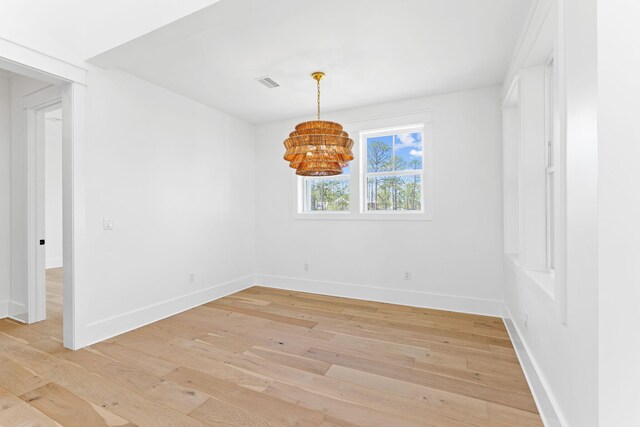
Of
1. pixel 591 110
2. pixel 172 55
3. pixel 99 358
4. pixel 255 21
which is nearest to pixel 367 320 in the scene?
pixel 99 358

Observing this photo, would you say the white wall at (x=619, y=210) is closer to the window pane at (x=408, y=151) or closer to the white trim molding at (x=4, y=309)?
the window pane at (x=408, y=151)

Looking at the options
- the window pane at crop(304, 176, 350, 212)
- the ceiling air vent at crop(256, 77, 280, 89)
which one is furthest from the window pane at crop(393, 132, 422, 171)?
the ceiling air vent at crop(256, 77, 280, 89)

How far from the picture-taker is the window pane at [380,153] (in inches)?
165

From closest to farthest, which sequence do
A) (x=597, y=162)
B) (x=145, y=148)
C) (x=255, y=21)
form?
(x=597, y=162) < (x=255, y=21) < (x=145, y=148)

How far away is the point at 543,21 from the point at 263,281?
4496mm

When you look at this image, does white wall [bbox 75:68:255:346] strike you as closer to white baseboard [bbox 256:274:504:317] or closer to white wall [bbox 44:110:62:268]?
white baseboard [bbox 256:274:504:317]

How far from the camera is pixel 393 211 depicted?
4145 mm

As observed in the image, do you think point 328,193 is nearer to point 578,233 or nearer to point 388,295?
point 388,295

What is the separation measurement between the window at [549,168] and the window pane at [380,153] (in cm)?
197

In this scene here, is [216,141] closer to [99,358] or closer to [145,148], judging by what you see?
[145,148]

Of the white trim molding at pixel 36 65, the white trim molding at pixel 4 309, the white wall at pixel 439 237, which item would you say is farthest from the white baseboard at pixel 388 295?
the white trim molding at pixel 36 65

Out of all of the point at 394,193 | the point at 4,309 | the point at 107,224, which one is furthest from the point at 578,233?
the point at 4,309

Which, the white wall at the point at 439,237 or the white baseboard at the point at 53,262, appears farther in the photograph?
the white baseboard at the point at 53,262

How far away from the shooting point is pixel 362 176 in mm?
4344
